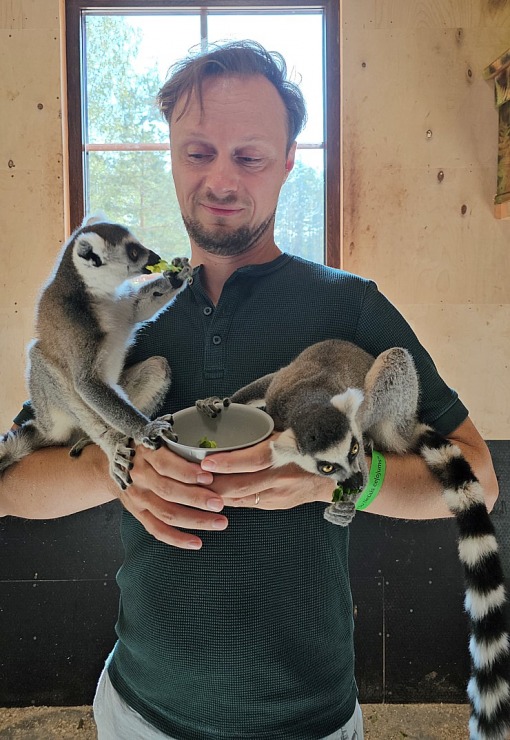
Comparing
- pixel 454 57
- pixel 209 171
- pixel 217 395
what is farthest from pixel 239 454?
Answer: pixel 454 57

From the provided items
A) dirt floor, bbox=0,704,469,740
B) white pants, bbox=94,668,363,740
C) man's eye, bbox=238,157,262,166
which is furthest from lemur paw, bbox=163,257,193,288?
dirt floor, bbox=0,704,469,740

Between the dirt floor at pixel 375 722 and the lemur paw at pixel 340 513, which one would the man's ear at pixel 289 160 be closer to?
the lemur paw at pixel 340 513

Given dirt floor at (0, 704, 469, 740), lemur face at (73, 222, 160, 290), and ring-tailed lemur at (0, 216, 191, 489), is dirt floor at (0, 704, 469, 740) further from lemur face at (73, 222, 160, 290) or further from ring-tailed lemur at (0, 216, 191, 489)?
lemur face at (73, 222, 160, 290)

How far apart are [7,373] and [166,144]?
1553 mm

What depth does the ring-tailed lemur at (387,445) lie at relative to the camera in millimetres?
1259

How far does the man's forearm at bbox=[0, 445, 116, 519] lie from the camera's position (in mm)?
1521

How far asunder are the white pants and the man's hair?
1.49m

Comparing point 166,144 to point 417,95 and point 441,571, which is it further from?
point 441,571

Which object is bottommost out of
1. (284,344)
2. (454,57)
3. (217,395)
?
(217,395)

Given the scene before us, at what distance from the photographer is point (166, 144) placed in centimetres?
331

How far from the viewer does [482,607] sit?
1290 millimetres

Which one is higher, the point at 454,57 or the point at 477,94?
the point at 454,57

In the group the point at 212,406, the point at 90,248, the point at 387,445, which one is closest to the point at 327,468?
the point at 212,406

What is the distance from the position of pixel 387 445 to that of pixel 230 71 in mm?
1075
